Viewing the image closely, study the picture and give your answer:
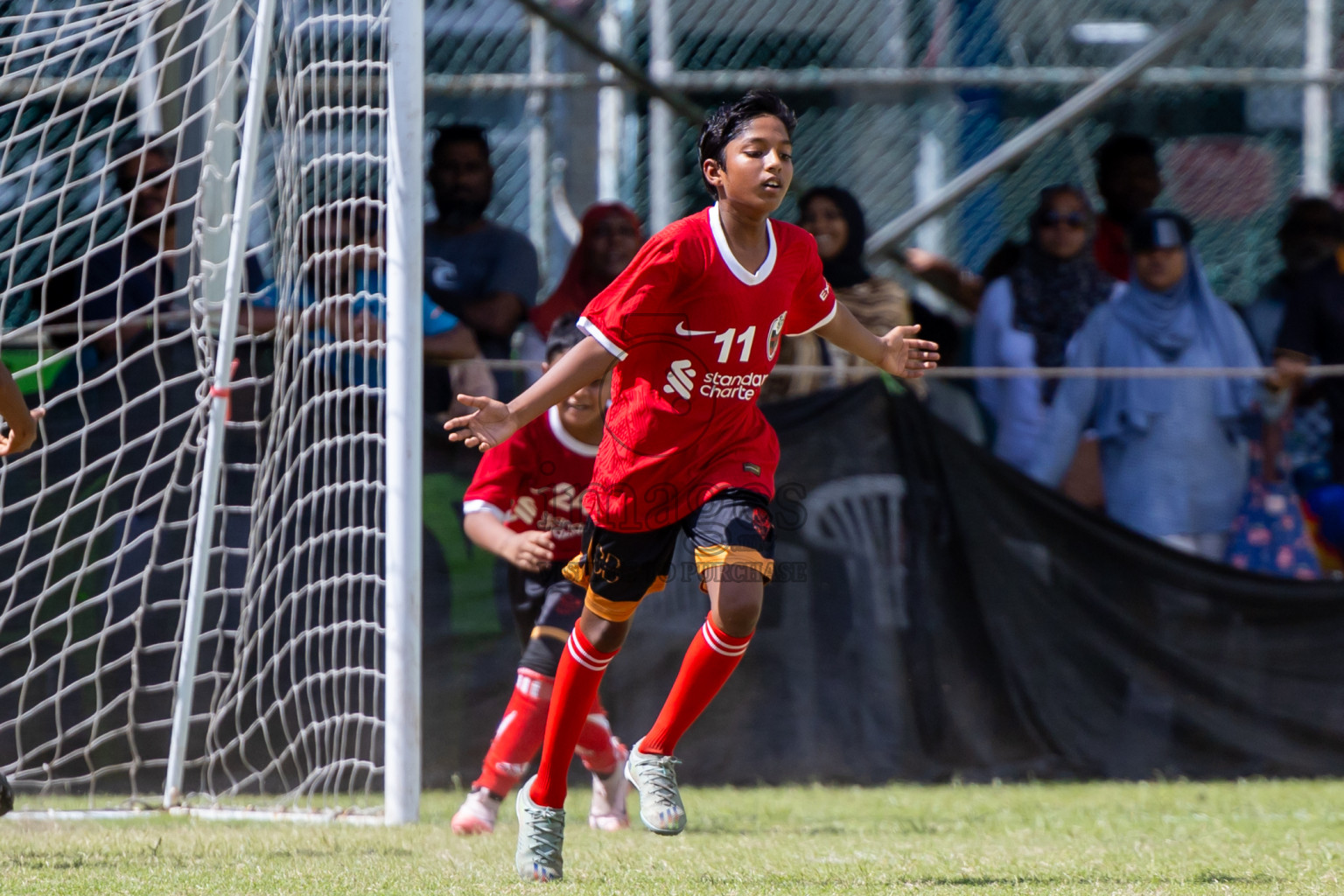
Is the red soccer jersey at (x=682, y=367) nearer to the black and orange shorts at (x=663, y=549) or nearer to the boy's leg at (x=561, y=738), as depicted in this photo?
the black and orange shorts at (x=663, y=549)

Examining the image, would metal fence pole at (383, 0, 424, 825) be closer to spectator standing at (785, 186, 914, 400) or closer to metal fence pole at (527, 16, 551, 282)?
spectator standing at (785, 186, 914, 400)

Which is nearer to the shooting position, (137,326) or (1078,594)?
(137,326)

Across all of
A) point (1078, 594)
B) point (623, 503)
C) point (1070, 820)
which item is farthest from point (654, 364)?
point (1078, 594)

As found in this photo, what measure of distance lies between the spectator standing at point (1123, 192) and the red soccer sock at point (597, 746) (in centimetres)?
393

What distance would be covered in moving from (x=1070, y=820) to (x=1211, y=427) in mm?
2123

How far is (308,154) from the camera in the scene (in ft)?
19.9

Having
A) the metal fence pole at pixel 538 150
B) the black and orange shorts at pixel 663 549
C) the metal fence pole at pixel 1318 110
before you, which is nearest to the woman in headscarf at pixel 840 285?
the metal fence pole at pixel 538 150

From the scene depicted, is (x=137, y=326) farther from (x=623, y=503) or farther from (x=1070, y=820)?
(x=1070, y=820)

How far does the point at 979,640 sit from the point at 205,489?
3241 millimetres

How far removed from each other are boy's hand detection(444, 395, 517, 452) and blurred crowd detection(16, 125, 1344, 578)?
2.52 m

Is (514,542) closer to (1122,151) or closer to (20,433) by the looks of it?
(20,433)

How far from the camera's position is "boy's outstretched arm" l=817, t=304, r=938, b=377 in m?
4.24

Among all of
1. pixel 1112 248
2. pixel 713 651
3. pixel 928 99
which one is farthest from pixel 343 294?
pixel 928 99

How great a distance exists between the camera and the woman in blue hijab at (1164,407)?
22.0ft
